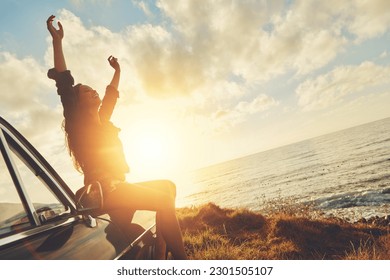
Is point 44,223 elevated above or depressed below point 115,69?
below

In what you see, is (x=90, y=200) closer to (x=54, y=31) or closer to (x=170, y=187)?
(x=170, y=187)

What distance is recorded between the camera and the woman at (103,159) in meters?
1.97

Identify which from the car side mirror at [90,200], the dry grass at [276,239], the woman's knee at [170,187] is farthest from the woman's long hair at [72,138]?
the dry grass at [276,239]

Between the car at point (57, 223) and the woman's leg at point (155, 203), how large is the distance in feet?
0.41

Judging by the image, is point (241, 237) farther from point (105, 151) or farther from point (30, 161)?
point (30, 161)

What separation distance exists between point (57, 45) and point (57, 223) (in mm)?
1563

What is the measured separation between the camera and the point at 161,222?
6.77 ft

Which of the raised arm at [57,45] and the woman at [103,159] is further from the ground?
the raised arm at [57,45]

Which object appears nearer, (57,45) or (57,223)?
(57,223)

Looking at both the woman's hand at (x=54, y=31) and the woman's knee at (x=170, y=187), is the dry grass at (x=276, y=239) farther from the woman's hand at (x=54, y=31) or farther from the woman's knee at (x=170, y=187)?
the woman's hand at (x=54, y=31)

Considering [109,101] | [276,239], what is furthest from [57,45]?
[276,239]

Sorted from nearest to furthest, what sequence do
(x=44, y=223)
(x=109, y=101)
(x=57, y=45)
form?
(x=44, y=223), (x=57, y=45), (x=109, y=101)

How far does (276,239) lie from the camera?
6.47 metres

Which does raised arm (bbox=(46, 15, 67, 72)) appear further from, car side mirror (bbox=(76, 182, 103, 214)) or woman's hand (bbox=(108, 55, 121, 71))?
car side mirror (bbox=(76, 182, 103, 214))
